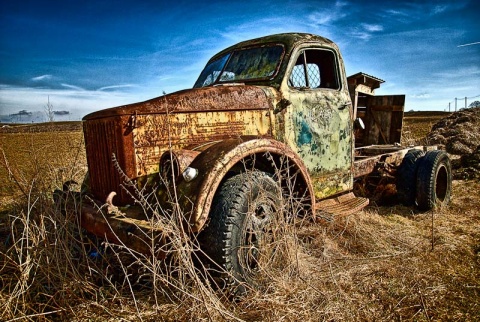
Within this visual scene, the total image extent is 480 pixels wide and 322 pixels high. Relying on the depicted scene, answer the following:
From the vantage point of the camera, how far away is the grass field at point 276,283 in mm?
2373

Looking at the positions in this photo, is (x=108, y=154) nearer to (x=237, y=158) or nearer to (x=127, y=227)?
(x=127, y=227)

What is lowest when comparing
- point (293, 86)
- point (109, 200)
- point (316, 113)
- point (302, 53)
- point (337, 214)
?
point (337, 214)

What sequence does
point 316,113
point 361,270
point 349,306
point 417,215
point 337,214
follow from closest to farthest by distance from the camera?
point 349,306, point 361,270, point 337,214, point 316,113, point 417,215

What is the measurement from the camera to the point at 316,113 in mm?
3863

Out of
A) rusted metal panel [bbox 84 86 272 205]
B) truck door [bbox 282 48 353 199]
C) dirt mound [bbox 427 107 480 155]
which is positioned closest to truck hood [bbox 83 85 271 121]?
rusted metal panel [bbox 84 86 272 205]

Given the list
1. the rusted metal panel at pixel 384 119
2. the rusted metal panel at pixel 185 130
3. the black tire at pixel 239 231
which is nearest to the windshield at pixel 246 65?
the rusted metal panel at pixel 185 130

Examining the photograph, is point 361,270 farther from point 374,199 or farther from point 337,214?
point 374,199

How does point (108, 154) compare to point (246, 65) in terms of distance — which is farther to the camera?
point (246, 65)

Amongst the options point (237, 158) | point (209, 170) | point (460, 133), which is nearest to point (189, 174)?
point (209, 170)

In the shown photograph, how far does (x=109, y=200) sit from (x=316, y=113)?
2.32m

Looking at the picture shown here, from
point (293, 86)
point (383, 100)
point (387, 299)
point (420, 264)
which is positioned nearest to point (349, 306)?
point (387, 299)

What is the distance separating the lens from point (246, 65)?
155 inches

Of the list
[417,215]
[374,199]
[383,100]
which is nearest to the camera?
[417,215]

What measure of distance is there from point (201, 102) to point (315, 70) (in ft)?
5.90
